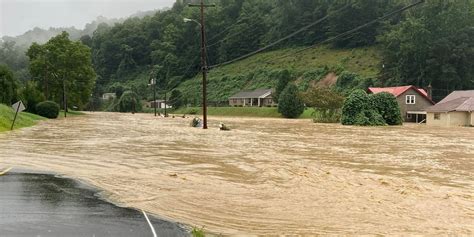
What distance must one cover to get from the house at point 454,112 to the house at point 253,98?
50.1 metres

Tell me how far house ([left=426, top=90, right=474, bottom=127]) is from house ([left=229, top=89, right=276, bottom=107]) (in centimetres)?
5015

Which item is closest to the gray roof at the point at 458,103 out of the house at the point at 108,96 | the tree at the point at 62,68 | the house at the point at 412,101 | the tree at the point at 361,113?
the house at the point at 412,101

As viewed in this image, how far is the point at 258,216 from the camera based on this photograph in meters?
9.38

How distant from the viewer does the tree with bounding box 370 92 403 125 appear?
208ft

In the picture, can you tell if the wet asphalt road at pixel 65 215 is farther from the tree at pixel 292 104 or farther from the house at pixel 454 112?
the tree at pixel 292 104

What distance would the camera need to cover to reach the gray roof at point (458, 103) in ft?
194

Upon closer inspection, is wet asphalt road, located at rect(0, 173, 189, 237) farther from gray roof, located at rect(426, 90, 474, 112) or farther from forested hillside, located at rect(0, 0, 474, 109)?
gray roof, located at rect(426, 90, 474, 112)

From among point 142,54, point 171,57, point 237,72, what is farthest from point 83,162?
point 142,54

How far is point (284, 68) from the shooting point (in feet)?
429

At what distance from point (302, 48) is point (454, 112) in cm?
8318

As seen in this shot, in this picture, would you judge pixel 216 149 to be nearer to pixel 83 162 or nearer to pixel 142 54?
pixel 83 162

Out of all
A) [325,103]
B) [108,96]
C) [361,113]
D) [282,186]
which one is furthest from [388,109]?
[108,96]

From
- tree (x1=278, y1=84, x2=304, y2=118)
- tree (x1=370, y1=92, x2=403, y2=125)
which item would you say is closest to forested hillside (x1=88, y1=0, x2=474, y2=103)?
tree (x1=370, y1=92, x2=403, y2=125)

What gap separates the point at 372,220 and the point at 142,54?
626ft
